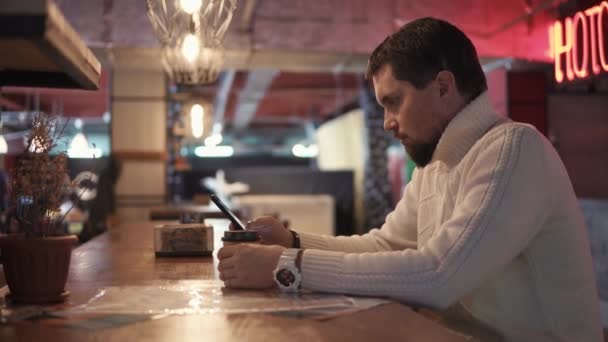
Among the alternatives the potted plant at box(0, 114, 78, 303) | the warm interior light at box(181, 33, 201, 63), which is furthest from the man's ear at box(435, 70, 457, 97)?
the warm interior light at box(181, 33, 201, 63)

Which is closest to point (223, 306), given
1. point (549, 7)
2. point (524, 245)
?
point (524, 245)

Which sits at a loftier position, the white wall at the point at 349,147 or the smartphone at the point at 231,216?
the white wall at the point at 349,147

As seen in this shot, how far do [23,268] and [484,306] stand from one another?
1.04 meters

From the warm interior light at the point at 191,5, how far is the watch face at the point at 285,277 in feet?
6.28

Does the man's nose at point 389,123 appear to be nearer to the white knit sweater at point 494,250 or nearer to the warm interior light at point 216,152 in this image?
the white knit sweater at point 494,250

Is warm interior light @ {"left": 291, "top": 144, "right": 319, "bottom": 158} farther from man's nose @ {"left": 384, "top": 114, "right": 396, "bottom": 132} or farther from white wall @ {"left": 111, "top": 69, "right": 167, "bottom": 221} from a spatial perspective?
man's nose @ {"left": 384, "top": 114, "right": 396, "bottom": 132}

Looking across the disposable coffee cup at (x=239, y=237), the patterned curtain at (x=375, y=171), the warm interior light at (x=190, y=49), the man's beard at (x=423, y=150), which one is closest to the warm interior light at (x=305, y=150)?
the patterned curtain at (x=375, y=171)

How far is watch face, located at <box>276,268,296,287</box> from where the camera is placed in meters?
1.56

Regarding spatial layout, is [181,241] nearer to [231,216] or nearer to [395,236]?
[231,216]

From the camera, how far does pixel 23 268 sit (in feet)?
4.61

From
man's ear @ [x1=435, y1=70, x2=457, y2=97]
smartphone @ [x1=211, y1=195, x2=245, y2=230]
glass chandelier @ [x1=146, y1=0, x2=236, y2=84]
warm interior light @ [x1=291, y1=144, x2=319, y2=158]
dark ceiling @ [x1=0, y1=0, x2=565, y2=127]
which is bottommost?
smartphone @ [x1=211, y1=195, x2=245, y2=230]

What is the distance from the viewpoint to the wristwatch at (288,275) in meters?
1.55

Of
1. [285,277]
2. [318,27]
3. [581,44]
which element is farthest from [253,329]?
[318,27]

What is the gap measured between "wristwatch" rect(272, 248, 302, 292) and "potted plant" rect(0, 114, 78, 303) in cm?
45
